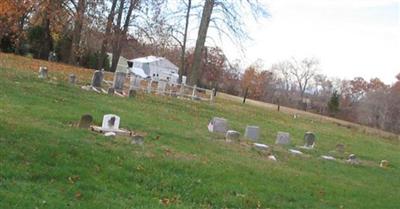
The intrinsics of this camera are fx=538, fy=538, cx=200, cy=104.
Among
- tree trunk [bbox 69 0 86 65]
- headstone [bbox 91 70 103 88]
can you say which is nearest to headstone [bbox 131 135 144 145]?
headstone [bbox 91 70 103 88]

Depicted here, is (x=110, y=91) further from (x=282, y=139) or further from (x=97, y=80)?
→ (x=282, y=139)

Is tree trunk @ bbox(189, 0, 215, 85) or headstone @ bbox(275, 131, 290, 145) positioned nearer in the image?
headstone @ bbox(275, 131, 290, 145)

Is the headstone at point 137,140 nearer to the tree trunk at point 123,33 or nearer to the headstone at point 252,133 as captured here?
the headstone at point 252,133

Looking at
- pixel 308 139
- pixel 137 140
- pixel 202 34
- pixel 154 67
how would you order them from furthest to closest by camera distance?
pixel 154 67 → pixel 202 34 → pixel 308 139 → pixel 137 140

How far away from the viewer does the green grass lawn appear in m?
7.18

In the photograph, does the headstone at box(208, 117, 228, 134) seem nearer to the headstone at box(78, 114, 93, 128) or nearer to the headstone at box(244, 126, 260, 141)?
the headstone at box(244, 126, 260, 141)

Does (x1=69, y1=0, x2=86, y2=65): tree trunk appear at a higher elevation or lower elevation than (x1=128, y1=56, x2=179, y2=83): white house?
higher

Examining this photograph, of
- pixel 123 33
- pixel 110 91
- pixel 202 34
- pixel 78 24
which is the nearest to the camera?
Result: pixel 110 91

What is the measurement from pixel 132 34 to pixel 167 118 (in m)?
24.9

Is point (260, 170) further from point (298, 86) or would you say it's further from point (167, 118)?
point (298, 86)

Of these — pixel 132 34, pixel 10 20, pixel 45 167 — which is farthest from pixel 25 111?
pixel 132 34

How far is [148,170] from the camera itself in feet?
29.2

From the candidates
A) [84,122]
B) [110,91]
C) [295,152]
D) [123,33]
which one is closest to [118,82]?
[110,91]

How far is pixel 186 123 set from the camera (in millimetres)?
17141
